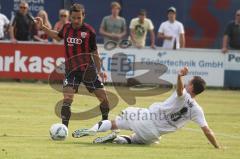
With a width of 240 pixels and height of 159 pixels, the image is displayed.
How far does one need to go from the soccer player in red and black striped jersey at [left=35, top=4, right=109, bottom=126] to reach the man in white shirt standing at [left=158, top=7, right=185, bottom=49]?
12.8 m

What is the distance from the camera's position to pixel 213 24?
3347 centimetres

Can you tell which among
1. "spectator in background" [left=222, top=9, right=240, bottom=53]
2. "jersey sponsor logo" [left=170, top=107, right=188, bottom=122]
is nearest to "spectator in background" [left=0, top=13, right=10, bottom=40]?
"spectator in background" [left=222, top=9, right=240, bottom=53]

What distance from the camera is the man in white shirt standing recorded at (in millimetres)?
28625

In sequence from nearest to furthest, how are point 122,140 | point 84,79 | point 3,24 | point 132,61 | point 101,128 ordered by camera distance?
1. point 101,128
2. point 122,140
3. point 84,79
4. point 132,61
5. point 3,24

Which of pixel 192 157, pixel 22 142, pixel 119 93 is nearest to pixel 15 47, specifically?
pixel 119 93

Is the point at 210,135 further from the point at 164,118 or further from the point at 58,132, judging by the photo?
the point at 58,132

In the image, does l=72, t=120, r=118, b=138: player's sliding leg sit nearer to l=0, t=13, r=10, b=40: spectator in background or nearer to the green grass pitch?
the green grass pitch

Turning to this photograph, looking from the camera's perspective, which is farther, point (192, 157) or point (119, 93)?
point (119, 93)

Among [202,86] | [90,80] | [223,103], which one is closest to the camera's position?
[202,86]

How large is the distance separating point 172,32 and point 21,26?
515 centimetres

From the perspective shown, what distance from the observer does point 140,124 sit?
13.8 meters

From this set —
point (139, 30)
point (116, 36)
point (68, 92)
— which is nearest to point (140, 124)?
point (68, 92)

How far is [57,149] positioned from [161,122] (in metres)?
1.89

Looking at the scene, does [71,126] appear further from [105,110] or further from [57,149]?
[57,149]
